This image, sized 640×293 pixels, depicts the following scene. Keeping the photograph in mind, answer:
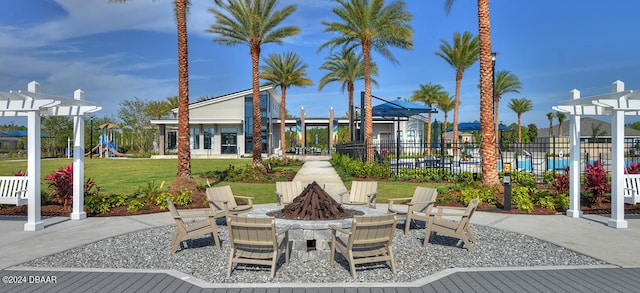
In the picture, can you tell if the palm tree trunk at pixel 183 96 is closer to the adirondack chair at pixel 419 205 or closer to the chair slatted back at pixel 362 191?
the chair slatted back at pixel 362 191

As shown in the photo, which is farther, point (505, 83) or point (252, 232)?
point (505, 83)

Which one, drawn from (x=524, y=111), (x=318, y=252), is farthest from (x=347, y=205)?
(x=524, y=111)

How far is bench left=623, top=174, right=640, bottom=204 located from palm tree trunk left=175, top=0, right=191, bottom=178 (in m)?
11.6

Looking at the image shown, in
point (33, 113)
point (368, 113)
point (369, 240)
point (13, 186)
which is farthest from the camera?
point (368, 113)

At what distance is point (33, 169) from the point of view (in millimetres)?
8484


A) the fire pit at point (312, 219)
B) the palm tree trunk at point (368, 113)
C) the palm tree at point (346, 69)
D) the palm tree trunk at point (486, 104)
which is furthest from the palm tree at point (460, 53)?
the fire pit at point (312, 219)

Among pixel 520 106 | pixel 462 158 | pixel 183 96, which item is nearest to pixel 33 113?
pixel 183 96

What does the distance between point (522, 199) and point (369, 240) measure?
22.5ft

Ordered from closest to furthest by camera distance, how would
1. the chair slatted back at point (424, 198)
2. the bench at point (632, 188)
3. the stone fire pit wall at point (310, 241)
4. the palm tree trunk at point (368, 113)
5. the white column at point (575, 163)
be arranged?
1. the stone fire pit wall at point (310, 241)
2. the chair slatted back at point (424, 198)
3. the bench at point (632, 188)
4. the white column at point (575, 163)
5. the palm tree trunk at point (368, 113)

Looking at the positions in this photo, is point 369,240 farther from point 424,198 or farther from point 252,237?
point 424,198

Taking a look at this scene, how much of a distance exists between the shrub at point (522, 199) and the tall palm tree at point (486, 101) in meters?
1.24

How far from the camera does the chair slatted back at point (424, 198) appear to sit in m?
8.29

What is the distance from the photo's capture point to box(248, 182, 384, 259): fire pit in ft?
21.0

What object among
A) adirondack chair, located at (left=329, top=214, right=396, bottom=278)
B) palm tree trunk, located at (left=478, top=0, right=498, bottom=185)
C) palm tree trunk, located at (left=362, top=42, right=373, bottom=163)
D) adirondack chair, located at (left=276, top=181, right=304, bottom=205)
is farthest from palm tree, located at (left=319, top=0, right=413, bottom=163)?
adirondack chair, located at (left=329, top=214, right=396, bottom=278)
